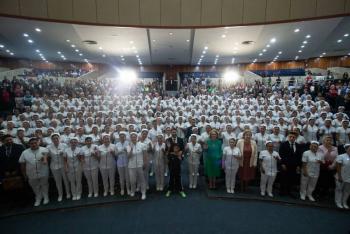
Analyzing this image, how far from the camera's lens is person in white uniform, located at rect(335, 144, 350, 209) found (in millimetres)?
5949

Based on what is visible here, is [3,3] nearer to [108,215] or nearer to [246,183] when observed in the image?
[108,215]

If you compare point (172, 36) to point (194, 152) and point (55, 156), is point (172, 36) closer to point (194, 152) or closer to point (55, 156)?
point (194, 152)

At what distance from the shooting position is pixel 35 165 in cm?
621

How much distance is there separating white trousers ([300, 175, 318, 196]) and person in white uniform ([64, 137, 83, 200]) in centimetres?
637

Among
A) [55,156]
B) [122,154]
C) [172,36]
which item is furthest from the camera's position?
[172,36]

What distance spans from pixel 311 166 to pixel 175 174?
378cm

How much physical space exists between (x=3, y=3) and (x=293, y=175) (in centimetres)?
1569

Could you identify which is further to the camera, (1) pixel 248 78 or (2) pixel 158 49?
(1) pixel 248 78

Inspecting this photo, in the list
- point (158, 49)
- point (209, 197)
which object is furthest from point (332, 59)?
point (209, 197)

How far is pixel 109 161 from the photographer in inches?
266

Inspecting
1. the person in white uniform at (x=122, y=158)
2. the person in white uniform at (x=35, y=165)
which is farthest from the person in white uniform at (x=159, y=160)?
the person in white uniform at (x=35, y=165)

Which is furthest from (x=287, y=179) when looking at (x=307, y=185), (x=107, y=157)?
(x=107, y=157)

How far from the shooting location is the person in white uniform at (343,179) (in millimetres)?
5949

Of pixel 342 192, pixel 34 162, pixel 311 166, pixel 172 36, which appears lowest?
pixel 342 192
